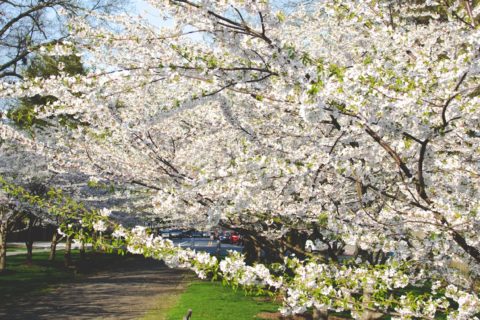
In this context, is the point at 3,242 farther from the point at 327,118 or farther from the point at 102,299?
the point at 327,118

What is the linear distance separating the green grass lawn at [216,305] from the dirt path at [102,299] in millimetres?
740

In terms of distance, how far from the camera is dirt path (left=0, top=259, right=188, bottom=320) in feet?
42.1

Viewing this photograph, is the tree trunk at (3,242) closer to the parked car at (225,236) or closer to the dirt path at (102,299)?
the dirt path at (102,299)

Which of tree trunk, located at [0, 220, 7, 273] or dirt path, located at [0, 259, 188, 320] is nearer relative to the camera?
dirt path, located at [0, 259, 188, 320]

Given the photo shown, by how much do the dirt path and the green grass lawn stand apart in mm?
740

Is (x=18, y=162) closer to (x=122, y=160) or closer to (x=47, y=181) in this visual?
(x=47, y=181)

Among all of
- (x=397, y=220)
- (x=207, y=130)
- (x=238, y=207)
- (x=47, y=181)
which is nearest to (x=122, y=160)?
(x=207, y=130)

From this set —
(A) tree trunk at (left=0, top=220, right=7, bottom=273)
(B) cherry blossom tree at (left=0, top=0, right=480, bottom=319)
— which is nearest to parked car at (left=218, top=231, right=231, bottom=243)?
(B) cherry blossom tree at (left=0, top=0, right=480, bottom=319)

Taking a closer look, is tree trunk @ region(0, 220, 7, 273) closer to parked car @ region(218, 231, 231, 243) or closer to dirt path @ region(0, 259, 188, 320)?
dirt path @ region(0, 259, 188, 320)

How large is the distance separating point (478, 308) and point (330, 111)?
177cm

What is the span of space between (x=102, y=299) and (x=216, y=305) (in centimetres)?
385

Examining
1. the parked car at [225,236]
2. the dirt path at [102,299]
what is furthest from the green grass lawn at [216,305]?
the parked car at [225,236]

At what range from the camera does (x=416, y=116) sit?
334 centimetres

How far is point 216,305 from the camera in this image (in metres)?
14.7
